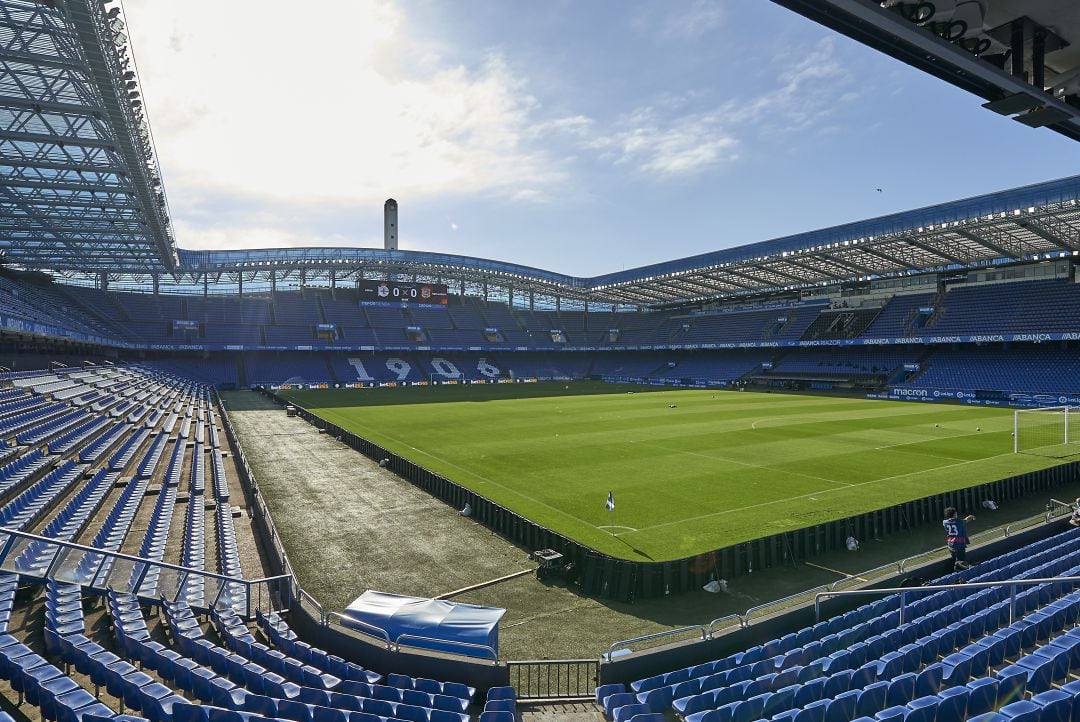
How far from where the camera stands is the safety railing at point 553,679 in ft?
29.8

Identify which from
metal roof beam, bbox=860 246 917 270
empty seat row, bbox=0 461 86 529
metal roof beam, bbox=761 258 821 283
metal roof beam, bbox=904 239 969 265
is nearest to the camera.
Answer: empty seat row, bbox=0 461 86 529

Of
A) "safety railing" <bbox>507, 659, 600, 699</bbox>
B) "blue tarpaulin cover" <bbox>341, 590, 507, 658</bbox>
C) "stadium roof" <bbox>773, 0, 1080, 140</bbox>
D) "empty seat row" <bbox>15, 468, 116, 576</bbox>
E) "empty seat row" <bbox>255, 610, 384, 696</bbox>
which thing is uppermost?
"stadium roof" <bbox>773, 0, 1080, 140</bbox>

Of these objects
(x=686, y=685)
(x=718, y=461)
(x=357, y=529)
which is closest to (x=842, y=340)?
(x=718, y=461)

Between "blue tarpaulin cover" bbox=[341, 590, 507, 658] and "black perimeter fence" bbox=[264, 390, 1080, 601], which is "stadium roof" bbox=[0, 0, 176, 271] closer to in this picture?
"black perimeter fence" bbox=[264, 390, 1080, 601]

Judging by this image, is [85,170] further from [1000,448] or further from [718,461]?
[1000,448]

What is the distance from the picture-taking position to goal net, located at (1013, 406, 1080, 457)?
2842cm

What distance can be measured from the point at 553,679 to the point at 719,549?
586cm

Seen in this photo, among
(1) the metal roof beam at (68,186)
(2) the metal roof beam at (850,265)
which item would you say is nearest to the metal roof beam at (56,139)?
(1) the metal roof beam at (68,186)

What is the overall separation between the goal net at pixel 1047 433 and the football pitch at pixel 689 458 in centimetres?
102

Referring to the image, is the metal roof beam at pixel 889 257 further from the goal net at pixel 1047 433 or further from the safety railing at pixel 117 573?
the safety railing at pixel 117 573

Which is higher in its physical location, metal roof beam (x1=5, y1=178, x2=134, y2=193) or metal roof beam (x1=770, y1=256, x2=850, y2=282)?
metal roof beam (x1=770, y1=256, x2=850, y2=282)

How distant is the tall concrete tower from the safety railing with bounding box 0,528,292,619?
82803 mm

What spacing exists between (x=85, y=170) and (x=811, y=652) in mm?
35807

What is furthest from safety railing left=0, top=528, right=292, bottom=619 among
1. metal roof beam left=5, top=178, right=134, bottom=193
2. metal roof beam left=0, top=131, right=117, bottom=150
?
metal roof beam left=5, top=178, right=134, bottom=193
